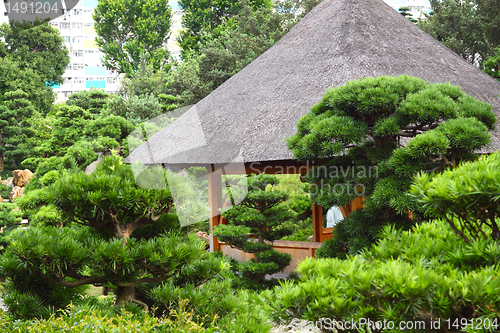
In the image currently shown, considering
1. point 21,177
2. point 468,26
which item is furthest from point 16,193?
point 468,26

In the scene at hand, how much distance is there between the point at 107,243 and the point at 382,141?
2.46m

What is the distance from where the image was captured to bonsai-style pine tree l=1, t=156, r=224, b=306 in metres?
2.49

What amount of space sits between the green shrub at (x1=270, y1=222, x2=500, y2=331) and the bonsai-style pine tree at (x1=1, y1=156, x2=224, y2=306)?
Result: 1.25m

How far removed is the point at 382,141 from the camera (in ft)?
11.7

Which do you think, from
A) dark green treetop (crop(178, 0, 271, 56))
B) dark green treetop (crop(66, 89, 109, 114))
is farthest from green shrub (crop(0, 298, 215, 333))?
dark green treetop (crop(178, 0, 271, 56))

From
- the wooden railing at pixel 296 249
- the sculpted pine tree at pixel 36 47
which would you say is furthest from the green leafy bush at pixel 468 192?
the sculpted pine tree at pixel 36 47

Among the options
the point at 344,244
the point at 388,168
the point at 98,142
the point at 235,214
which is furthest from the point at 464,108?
the point at 98,142

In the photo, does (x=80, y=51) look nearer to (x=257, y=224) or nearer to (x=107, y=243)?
(x=257, y=224)

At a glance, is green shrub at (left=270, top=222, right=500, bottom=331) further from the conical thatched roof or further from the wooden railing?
the wooden railing

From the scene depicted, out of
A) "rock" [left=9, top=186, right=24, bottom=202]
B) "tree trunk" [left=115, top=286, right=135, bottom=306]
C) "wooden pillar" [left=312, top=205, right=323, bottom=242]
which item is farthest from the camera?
"rock" [left=9, top=186, right=24, bottom=202]

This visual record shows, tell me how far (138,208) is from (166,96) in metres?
12.8

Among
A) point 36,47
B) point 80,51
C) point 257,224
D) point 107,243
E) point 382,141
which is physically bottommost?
point 257,224

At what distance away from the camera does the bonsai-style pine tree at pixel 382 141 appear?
3.00m

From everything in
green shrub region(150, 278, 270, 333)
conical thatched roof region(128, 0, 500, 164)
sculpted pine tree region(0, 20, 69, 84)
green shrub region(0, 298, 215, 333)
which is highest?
sculpted pine tree region(0, 20, 69, 84)
